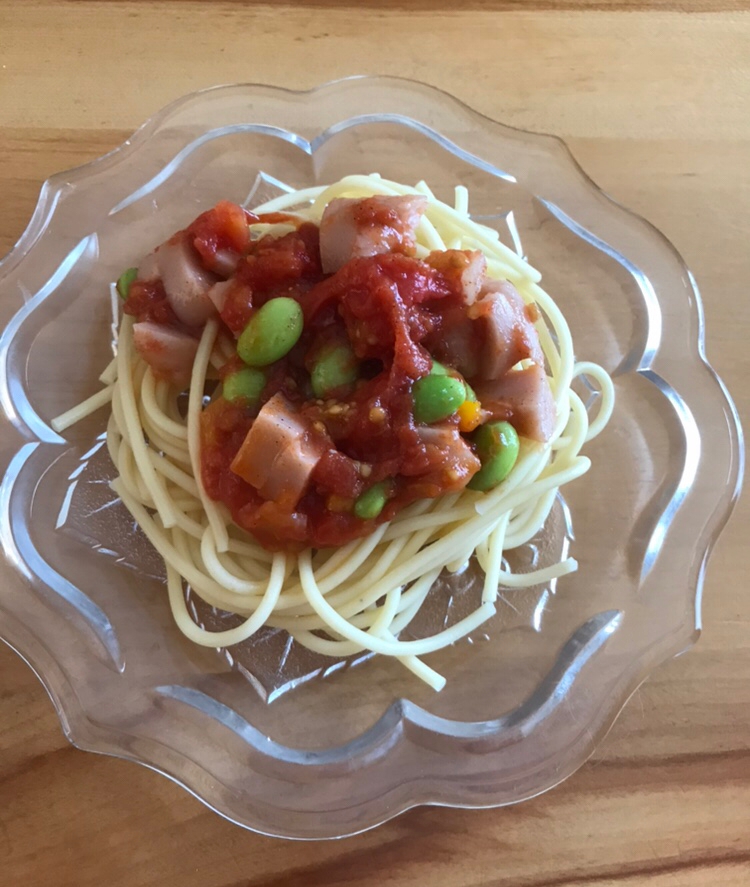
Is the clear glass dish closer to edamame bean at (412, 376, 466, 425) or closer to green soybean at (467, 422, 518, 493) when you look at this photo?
green soybean at (467, 422, 518, 493)

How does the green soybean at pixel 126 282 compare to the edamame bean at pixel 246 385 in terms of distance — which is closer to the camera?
the edamame bean at pixel 246 385

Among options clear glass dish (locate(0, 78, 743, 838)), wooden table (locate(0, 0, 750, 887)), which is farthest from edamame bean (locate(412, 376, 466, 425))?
wooden table (locate(0, 0, 750, 887))

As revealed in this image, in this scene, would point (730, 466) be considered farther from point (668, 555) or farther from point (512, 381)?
point (512, 381)

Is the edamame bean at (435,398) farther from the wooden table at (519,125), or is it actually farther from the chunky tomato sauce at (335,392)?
the wooden table at (519,125)

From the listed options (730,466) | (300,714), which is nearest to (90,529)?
(300,714)

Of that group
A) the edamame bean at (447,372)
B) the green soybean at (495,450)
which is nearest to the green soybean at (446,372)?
the edamame bean at (447,372)

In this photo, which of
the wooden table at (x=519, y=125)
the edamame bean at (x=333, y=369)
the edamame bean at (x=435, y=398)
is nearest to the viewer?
the edamame bean at (x=435, y=398)

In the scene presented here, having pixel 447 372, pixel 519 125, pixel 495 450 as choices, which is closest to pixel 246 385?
pixel 447 372
